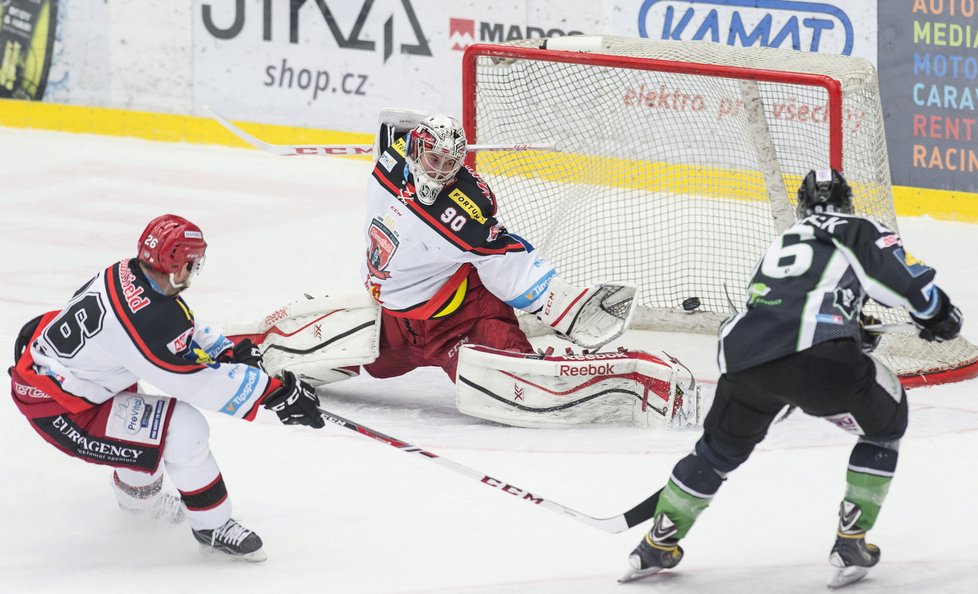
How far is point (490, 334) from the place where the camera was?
Result: 4.86m

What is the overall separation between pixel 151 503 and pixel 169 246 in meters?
0.80

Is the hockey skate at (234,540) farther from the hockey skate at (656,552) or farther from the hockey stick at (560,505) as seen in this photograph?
the hockey skate at (656,552)

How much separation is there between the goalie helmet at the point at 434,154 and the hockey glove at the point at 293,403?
3.72 feet

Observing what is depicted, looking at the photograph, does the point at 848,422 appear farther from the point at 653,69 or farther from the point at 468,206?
the point at 653,69

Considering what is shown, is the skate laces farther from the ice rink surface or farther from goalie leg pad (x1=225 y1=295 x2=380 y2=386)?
goalie leg pad (x1=225 y1=295 x2=380 y2=386)

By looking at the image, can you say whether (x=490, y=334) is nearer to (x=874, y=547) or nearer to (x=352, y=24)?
(x=874, y=547)

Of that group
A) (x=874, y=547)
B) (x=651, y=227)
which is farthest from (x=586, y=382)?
(x=651, y=227)

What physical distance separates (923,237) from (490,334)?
2.88 metres

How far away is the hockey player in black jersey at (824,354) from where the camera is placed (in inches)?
129

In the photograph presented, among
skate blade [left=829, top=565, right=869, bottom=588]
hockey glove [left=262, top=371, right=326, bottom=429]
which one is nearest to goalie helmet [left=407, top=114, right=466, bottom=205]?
hockey glove [left=262, top=371, right=326, bottom=429]

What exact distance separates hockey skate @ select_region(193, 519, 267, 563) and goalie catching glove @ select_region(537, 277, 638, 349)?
1.42 metres

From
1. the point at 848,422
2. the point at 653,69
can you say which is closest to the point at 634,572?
the point at 848,422

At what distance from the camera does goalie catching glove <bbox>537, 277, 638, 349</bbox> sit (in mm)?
4828

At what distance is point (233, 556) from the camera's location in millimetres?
3729
